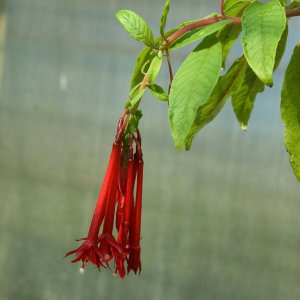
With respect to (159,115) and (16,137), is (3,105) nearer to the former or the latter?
(16,137)

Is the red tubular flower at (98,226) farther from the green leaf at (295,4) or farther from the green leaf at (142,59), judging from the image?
the green leaf at (295,4)

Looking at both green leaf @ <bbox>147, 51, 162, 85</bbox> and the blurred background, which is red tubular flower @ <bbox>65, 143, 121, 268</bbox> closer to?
green leaf @ <bbox>147, 51, 162, 85</bbox>

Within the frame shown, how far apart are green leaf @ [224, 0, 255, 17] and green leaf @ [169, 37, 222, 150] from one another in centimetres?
5

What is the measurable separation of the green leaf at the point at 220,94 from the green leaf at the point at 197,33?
9cm

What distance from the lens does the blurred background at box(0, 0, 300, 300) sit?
3.84 feet

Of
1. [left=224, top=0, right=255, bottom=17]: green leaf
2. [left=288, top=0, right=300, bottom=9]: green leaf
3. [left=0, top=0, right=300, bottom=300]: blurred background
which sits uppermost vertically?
[left=288, top=0, right=300, bottom=9]: green leaf

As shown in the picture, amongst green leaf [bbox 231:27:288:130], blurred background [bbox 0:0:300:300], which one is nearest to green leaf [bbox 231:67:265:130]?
green leaf [bbox 231:27:288:130]

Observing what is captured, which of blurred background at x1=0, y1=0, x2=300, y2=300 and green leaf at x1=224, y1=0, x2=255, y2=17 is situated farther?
blurred background at x1=0, y1=0, x2=300, y2=300

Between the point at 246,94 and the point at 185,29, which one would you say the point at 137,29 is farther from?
the point at 246,94

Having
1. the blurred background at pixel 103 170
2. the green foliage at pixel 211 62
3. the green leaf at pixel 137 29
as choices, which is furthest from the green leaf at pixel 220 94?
the blurred background at pixel 103 170

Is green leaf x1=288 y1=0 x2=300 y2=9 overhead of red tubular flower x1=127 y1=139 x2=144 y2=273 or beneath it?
overhead

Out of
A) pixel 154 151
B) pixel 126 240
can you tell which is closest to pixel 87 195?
pixel 154 151

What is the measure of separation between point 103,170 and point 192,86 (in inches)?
37.1

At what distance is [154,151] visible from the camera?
1.25 m
